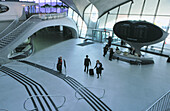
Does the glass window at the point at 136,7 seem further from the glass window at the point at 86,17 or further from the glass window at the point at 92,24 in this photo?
the glass window at the point at 86,17

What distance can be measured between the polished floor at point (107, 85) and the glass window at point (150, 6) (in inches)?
A: 376

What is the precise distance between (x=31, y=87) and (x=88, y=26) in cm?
2241

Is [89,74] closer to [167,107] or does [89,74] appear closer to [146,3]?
[167,107]

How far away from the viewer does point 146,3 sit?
20.8 meters

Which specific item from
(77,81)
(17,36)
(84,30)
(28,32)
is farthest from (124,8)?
(77,81)

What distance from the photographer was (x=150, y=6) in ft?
66.9

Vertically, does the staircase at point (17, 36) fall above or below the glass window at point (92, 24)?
below

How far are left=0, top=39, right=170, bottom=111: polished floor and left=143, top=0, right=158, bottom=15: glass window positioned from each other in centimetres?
955

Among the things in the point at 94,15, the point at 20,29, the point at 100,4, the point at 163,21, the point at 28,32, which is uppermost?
the point at 100,4

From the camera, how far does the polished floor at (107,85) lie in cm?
716

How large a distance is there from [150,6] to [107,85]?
54.6 feet

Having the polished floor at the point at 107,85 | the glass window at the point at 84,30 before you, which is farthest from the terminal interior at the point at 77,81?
the glass window at the point at 84,30

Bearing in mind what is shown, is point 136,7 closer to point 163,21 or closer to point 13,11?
point 163,21

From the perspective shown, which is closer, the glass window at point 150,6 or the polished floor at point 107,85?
the polished floor at point 107,85
